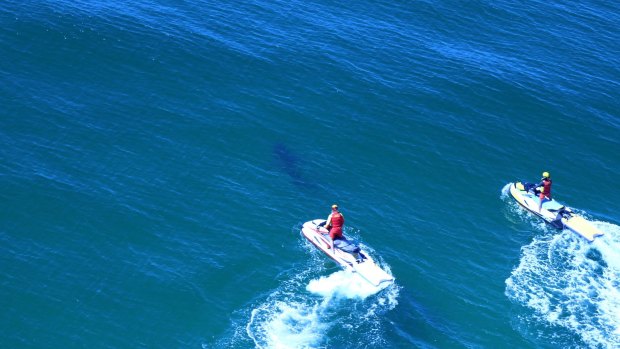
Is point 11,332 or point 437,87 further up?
point 437,87

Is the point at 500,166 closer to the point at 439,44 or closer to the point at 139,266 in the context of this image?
the point at 439,44

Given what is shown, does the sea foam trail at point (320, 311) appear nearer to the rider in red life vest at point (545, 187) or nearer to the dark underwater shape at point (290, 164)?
the dark underwater shape at point (290, 164)

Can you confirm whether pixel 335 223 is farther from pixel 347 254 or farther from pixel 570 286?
pixel 570 286

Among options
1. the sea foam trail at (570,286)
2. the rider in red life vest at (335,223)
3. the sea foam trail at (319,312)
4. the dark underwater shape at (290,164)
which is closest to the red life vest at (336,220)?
the rider in red life vest at (335,223)

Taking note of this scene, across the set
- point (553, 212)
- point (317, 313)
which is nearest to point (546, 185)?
point (553, 212)

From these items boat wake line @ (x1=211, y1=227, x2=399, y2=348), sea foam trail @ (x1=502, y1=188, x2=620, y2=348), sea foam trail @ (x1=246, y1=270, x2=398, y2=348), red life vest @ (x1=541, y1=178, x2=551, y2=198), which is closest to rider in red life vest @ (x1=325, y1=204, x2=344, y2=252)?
boat wake line @ (x1=211, y1=227, x2=399, y2=348)

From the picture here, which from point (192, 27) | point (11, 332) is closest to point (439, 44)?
point (192, 27)
